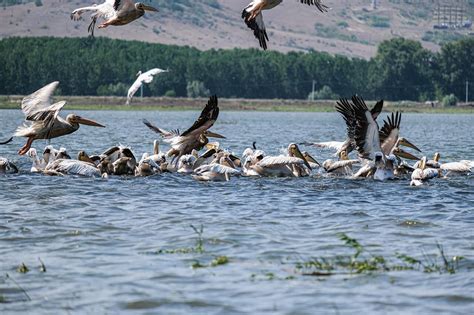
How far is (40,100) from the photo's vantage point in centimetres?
1573

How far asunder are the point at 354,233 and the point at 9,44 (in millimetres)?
93097

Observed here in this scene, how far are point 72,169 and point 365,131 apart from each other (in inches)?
158

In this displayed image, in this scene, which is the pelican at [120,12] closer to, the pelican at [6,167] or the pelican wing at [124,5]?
the pelican wing at [124,5]

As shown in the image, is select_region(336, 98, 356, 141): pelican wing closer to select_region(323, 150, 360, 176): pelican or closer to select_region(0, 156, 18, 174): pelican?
select_region(323, 150, 360, 176): pelican

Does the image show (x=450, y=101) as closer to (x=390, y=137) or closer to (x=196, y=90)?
(x=196, y=90)

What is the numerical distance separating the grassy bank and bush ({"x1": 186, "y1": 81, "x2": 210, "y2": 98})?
10.8 feet

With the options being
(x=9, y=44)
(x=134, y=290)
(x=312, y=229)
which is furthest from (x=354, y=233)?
(x=9, y=44)

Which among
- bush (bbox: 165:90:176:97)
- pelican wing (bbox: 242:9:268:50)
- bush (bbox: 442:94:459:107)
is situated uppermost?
pelican wing (bbox: 242:9:268:50)

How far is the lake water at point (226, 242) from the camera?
8.20 metres

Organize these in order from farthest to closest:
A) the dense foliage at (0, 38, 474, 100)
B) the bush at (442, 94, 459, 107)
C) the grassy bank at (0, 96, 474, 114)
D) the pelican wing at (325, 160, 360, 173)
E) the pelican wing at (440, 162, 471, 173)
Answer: the bush at (442, 94, 459, 107)
the dense foliage at (0, 38, 474, 100)
the grassy bank at (0, 96, 474, 114)
the pelican wing at (325, 160, 360, 173)
the pelican wing at (440, 162, 471, 173)

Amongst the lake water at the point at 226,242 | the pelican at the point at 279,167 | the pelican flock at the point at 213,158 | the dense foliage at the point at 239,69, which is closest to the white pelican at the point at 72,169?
the pelican flock at the point at 213,158

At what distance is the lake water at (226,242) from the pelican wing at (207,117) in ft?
3.43

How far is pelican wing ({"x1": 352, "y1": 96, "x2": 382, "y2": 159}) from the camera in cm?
1552

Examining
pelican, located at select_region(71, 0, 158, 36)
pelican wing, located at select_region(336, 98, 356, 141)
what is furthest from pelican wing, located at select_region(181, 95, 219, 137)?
pelican, located at select_region(71, 0, 158, 36)
